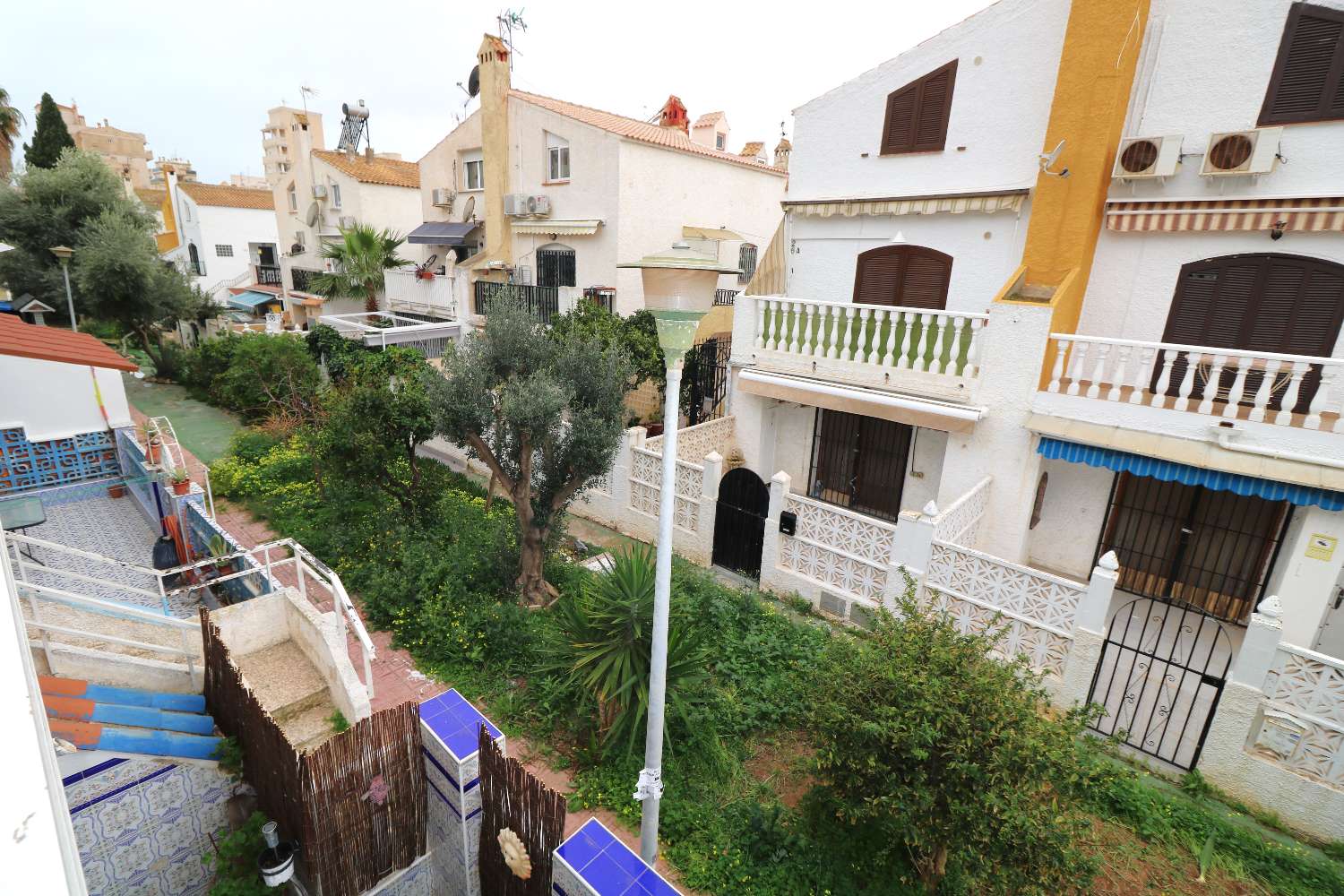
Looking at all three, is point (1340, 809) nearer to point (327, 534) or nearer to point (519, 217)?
point (327, 534)

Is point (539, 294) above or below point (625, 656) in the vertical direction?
above

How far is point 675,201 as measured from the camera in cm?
1670

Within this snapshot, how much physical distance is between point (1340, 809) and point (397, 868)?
7.84 m

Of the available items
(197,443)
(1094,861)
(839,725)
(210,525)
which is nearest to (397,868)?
(839,725)

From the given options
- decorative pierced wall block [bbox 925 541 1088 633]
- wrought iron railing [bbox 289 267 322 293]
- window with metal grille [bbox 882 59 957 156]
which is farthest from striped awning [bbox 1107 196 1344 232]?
wrought iron railing [bbox 289 267 322 293]

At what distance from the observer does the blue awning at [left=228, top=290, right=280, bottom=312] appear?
30344 mm

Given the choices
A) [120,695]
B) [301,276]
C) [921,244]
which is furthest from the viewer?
[301,276]

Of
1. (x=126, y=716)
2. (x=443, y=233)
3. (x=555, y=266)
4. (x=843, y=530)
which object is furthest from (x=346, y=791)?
(x=443, y=233)

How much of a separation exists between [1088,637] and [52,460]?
15694 millimetres

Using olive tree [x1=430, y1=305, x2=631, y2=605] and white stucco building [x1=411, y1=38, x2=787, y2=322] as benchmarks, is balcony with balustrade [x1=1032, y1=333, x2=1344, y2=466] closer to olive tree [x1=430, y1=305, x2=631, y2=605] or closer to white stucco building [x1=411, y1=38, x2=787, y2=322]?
olive tree [x1=430, y1=305, x2=631, y2=605]

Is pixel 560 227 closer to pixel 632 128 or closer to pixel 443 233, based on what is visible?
pixel 632 128

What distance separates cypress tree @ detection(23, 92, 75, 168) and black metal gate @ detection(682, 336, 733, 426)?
3090cm

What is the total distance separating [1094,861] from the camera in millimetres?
4504

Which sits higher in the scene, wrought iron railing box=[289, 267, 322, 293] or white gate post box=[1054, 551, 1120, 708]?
wrought iron railing box=[289, 267, 322, 293]
